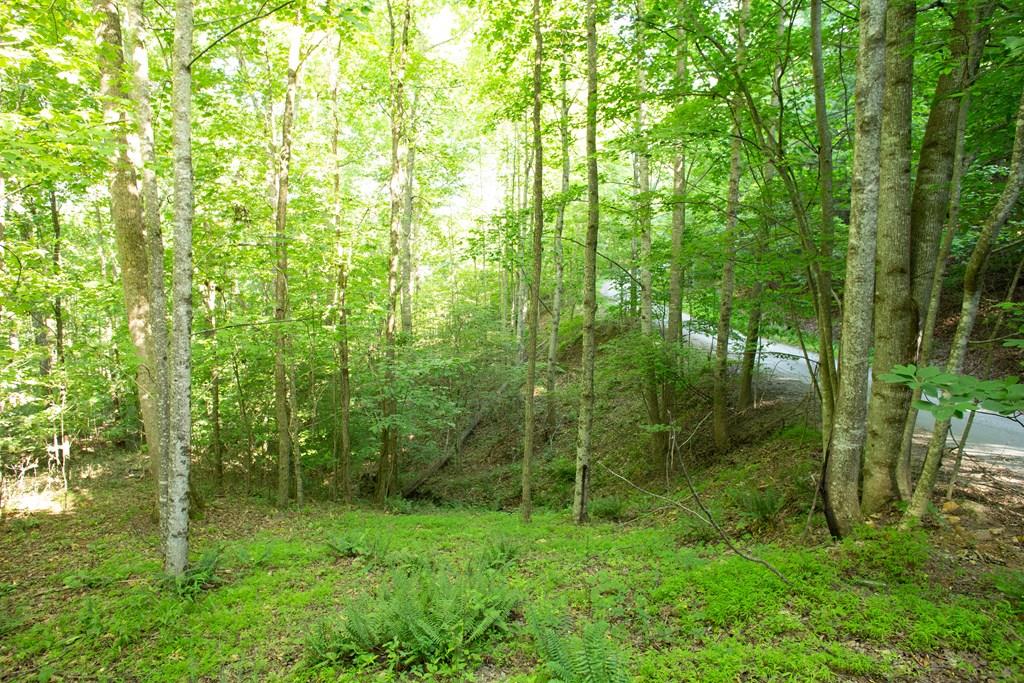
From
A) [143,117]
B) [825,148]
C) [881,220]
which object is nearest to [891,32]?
[825,148]

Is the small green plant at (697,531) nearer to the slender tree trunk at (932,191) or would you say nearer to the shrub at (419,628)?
the shrub at (419,628)

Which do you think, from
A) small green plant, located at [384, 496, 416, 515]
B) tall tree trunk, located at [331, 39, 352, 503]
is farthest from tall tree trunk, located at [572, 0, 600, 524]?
tall tree trunk, located at [331, 39, 352, 503]

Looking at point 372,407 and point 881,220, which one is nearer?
point 881,220

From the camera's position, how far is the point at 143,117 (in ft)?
19.2

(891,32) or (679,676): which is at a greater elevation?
(891,32)

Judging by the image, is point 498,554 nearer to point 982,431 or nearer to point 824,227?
point 824,227

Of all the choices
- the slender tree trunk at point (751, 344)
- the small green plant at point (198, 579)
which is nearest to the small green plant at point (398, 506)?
the small green plant at point (198, 579)

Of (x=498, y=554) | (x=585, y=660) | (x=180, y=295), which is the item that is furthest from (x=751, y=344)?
(x=180, y=295)

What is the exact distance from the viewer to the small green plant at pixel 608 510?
8.71 meters

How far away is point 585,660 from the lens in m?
3.17

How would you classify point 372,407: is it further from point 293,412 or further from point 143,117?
point 143,117

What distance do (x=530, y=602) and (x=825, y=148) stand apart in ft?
18.7

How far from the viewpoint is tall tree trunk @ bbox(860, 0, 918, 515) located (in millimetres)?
4645

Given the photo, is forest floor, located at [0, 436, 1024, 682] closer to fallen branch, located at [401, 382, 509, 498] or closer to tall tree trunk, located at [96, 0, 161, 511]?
tall tree trunk, located at [96, 0, 161, 511]
